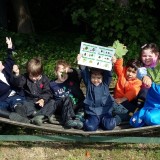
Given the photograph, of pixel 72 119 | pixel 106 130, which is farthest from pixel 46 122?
pixel 106 130

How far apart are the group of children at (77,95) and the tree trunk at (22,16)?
6.00 m

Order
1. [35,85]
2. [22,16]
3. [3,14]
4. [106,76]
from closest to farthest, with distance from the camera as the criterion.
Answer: [106,76], [35,85], [22,16], [3,14]

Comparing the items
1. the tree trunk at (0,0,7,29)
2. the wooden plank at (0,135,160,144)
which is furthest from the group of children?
the tree trunk at (0,0,7,29)

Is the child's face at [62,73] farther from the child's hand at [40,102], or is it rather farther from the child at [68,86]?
the child's hand at [40,102]

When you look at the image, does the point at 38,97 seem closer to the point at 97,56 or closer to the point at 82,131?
the point at 82,131

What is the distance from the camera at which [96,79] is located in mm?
4957

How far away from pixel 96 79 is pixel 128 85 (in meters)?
0.53

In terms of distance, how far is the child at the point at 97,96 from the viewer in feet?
16.1

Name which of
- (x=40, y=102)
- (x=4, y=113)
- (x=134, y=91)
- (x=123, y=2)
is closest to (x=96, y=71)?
(x=134, y=91)

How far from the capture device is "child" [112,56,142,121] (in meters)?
5.22

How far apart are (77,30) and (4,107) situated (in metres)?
7.52

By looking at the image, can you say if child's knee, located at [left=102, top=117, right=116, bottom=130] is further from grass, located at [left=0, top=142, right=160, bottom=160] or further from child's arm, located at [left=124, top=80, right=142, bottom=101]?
child's arm, located at [left=124, top=80, right=142, bottom=101]

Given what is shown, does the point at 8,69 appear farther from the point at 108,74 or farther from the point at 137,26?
the point at 137,26

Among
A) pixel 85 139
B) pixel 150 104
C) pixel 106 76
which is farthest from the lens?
pixel 106 76
